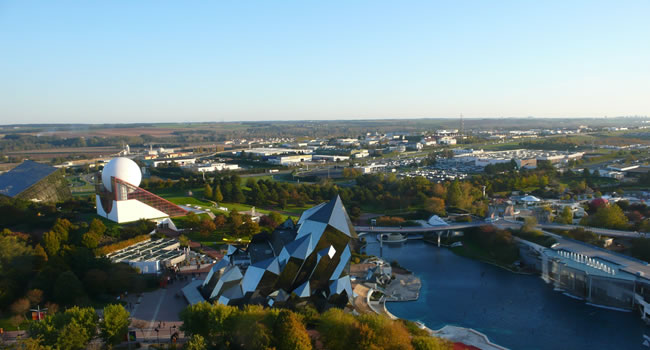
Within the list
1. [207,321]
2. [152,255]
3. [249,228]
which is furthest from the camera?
[249,228]

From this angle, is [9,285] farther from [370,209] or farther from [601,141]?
[601,141]

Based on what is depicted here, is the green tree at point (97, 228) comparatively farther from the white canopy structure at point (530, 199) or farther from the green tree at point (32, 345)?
the white canopy structure at point (530, 199)

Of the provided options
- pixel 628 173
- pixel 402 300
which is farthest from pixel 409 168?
pixel 402 300

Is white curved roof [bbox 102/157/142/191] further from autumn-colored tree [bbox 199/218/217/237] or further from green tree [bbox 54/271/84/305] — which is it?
green tree [bbox 54/271/84/305]

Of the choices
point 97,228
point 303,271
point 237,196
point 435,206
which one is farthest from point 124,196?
point 435,206

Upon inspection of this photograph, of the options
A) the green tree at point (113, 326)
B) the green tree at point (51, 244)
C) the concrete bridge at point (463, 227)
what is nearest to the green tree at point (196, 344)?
the green tree at point (113, 326)

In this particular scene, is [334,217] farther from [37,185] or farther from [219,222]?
[37,185]
